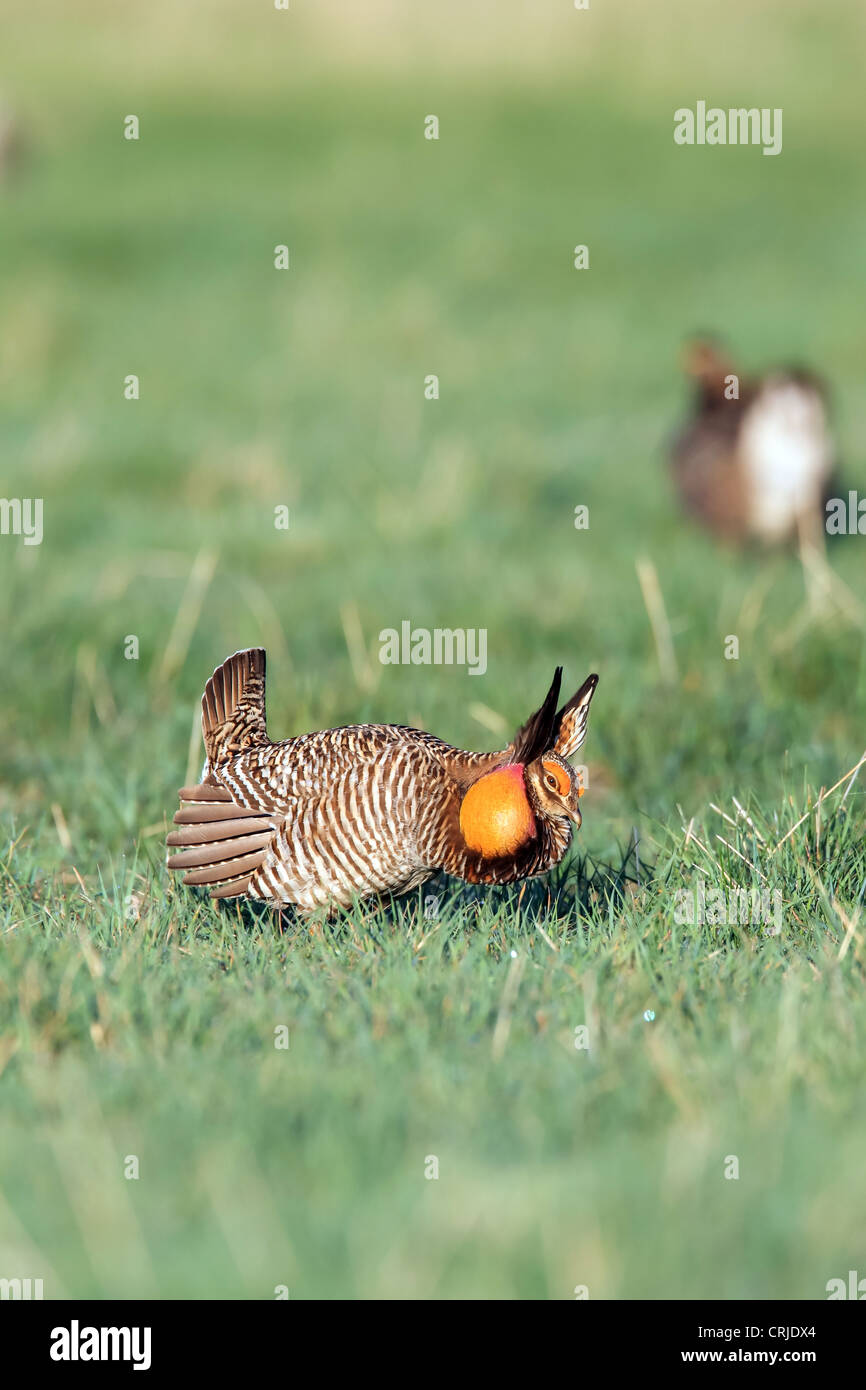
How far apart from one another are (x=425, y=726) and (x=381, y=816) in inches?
76.8

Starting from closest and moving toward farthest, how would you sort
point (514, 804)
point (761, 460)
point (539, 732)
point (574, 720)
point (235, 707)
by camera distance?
point (514, 804)
point (539, 732)
point (574, 720)
point (235, 707)
point (761, 460)

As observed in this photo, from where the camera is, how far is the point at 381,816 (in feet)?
12.2

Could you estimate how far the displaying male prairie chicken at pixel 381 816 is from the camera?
3.70 metres

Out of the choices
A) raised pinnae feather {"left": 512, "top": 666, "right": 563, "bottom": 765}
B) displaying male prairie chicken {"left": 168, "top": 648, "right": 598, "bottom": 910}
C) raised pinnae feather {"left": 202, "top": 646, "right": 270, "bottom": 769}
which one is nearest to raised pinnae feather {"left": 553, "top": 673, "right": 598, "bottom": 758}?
displaying male prairie chicken {"left": 168, "top": 648, "right": 598, "bottom": 910}

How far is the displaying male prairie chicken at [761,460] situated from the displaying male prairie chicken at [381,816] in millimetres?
5327

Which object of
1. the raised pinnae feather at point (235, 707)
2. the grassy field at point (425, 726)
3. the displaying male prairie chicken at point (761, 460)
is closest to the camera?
the grassy field at point (425, 726)

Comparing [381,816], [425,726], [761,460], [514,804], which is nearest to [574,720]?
[514,804]

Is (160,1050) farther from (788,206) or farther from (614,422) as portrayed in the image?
(788,206)

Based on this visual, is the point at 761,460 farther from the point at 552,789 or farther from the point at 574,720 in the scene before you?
the point at 552,789

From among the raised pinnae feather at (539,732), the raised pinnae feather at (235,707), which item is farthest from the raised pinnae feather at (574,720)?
the raised pinnae feather at (235,707)

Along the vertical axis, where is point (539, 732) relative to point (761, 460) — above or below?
below

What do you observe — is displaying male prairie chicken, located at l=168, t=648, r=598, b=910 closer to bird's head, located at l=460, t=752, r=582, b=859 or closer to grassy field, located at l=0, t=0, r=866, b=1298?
bird's head, located at l=460, t=752, r=582, b=859

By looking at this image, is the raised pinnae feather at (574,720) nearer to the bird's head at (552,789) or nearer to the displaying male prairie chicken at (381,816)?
the displaying male prairie chicken at (381,816)
